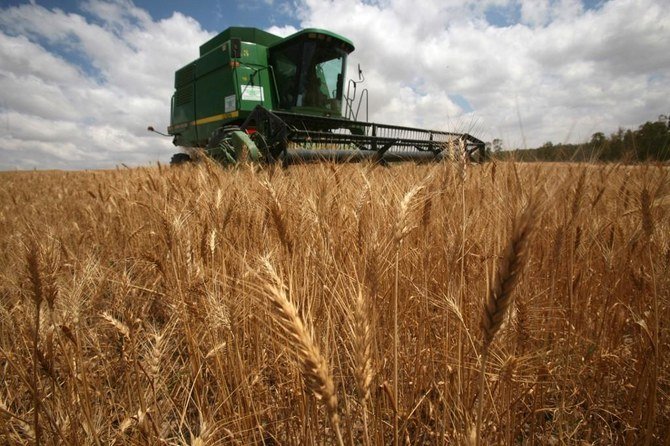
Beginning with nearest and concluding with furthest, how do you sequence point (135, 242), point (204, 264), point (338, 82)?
point (204, 264)
point (135, 242)
point (338, 82)

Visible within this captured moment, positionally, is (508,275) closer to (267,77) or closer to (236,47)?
(236,47)

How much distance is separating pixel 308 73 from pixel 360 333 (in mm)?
7129

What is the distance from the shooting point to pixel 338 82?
7.36 meters

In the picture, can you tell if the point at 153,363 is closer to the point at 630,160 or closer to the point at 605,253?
the point at 605,253

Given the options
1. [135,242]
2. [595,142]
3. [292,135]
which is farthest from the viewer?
[292,135]

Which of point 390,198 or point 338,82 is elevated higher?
point 338,82

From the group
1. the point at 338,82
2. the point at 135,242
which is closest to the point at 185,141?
the point at 338,82

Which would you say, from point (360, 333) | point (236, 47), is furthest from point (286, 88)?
point (360, 333)

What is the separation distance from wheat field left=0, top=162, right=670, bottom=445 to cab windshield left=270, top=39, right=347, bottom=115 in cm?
581

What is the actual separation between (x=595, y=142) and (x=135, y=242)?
2.82m

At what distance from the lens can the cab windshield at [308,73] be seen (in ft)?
21.2

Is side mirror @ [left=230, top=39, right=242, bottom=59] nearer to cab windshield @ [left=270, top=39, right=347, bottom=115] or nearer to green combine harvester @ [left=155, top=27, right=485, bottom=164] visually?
green combine harvester @ [left=155, top=27, right=485, bottom=164]

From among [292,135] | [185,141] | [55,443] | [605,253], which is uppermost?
[185,141]

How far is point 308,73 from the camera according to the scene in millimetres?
6695
